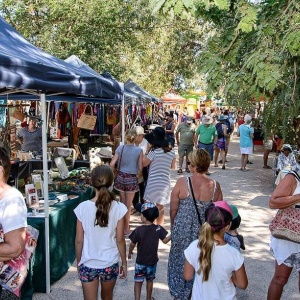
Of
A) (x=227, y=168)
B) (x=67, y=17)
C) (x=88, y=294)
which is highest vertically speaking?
(x=67, y=17)

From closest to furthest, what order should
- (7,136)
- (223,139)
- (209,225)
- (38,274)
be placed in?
1. (209,225)
2. (38,274)
3. (7,136)
4. (223,139)

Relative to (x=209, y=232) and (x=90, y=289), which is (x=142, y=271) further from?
(x=209, y=232)

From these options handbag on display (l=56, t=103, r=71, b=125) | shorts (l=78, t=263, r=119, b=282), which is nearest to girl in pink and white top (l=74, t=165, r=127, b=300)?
shorts (l=78, t=263, r=119, b=282)

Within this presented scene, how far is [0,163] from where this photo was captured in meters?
2.57

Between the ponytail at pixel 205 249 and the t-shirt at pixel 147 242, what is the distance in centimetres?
131

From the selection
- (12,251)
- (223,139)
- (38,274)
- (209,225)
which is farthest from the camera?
(223,139)

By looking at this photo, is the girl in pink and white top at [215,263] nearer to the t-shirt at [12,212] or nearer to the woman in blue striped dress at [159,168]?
the t-shirt at [12,212]

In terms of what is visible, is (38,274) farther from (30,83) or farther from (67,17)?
(67,17)

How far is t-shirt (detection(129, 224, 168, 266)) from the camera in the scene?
3.95 m

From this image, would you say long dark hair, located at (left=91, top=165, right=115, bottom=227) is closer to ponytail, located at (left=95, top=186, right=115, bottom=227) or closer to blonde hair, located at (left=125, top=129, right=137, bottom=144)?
ponytail, located at (left=95, top=186, right=115, bottom=227)

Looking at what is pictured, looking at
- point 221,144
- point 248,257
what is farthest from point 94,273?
point 221,144

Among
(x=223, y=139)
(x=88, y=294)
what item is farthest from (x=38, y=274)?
(x=223, y=139)

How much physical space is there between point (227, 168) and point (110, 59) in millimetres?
6410

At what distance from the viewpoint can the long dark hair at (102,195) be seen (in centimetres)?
320
